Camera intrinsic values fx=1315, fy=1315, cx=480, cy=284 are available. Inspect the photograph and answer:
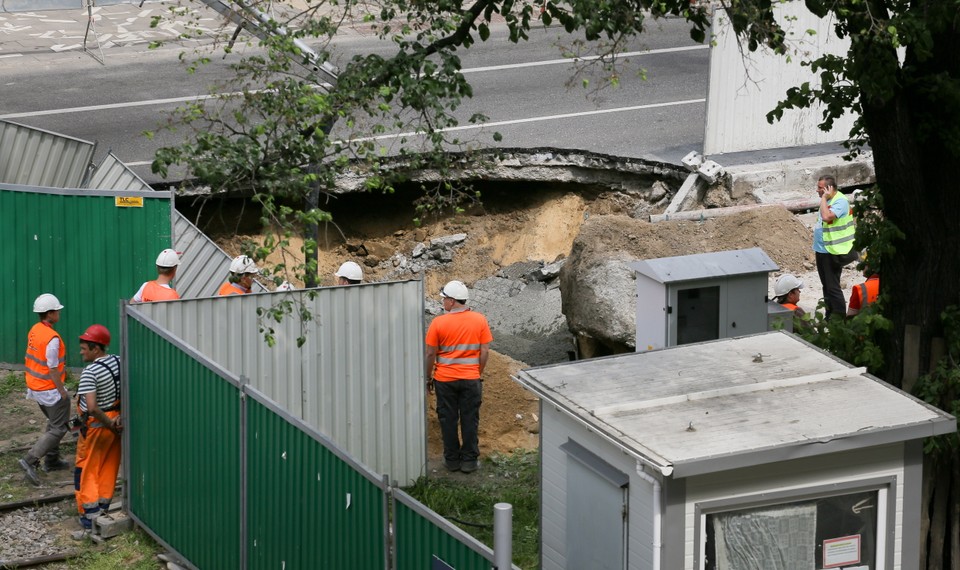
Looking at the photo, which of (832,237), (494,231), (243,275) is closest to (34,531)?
(243,275)

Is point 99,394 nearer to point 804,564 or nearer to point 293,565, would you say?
point 293,565

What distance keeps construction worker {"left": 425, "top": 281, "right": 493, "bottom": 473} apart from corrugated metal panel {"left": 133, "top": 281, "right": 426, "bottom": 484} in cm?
18

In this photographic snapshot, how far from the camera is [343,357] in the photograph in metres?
10.5

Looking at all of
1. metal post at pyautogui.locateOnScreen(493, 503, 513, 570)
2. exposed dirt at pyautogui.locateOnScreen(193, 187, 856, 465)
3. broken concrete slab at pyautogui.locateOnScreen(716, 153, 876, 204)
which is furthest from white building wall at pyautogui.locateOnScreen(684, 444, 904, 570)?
broken concrete slab at pyautogui.locateOnScreen(716, 153, 876, 204)

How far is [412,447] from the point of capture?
1095cm

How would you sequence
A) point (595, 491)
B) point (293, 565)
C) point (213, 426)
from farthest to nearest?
point (213, 426) < point (293, 565) < point (595, 491)

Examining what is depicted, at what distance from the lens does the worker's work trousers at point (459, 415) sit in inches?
432

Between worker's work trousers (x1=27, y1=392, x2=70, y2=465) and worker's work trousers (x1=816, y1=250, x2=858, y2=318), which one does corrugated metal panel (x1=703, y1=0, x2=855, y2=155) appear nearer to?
worker's work trousers (x1=816, y1=250, x2=858, y2=318)

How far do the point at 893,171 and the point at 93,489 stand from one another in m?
6.08

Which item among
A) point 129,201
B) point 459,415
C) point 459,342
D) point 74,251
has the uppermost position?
point 129,201

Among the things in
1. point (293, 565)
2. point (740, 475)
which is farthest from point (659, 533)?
point (293, 565)

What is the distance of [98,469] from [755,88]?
32.3 feet

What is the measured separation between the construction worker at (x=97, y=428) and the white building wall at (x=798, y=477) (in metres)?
4.98

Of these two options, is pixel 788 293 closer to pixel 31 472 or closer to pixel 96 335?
pixel 96 335
